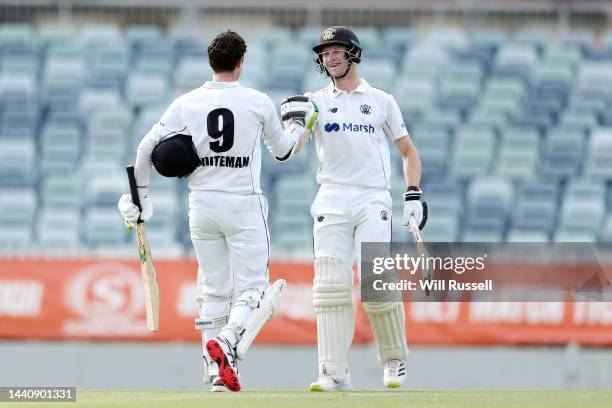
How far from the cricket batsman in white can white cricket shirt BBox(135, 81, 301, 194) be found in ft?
1.94

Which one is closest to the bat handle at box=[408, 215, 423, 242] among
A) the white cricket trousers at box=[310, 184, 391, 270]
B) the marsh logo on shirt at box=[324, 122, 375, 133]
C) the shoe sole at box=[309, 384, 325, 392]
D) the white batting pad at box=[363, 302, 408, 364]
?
the white cricket trousers at box=[310, 184, 391, 270]

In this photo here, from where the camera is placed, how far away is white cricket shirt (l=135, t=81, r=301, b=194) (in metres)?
7.81

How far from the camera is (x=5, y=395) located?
317 inches

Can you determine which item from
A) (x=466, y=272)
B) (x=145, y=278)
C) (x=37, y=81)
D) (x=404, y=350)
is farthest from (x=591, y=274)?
(x=37, y=81)

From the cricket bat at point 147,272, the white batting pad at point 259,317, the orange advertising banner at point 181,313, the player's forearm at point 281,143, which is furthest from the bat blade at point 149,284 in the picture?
the orange advertising banner at point 181,313

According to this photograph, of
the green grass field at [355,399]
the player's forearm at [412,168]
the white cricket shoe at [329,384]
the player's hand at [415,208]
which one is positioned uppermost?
the player's forearm at [412,168]

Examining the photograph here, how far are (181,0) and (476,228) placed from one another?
593 centimetres

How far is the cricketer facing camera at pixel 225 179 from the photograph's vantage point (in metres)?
7.79

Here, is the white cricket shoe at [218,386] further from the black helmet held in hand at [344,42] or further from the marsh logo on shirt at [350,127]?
the black helmet held in hand at [344,42]

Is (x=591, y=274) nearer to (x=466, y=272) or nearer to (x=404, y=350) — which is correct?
(x=466, y=272)

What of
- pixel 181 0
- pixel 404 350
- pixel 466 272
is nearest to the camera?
pixel 404 350

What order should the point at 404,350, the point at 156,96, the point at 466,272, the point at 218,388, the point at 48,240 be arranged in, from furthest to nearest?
1. the point at 156,96
2. the point at 48,240
3. the point at 466,272
4. the point at 404,350
5. the point at 218,388

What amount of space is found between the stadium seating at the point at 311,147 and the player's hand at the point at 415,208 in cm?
603

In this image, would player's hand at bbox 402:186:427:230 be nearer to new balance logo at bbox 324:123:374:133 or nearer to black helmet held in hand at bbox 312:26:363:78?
new balance logo at bbox 324:123:374:133
